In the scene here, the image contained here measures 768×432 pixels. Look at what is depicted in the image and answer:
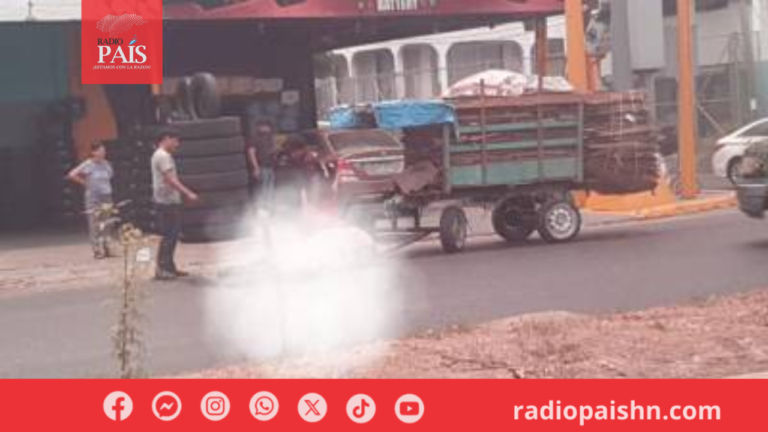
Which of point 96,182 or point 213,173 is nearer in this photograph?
point 213,173

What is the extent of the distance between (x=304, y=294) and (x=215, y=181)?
3.46 m

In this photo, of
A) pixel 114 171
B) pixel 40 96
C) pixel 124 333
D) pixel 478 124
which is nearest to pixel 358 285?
pixel 478 124

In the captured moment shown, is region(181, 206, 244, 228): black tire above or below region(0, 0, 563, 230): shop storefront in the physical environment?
below

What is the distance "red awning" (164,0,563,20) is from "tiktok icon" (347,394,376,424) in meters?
13.8

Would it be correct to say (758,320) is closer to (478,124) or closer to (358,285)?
(358,285)

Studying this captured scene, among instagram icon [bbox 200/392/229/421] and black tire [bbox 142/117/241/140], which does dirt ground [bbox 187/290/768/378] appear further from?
black tire [bbox 142/117/241/140]

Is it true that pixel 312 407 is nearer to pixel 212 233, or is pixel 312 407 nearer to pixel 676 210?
pixel 212 233

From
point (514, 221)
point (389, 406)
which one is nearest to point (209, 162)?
point (514, 221)

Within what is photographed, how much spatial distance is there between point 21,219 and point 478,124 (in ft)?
41.3

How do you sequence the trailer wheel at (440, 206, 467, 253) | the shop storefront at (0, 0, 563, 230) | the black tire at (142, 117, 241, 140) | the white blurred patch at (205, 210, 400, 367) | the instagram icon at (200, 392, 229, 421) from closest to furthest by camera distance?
the instagram icon at (200, 392, 229, 421) < the white blurred patch at (205, 210, 400, 367) < the black tire at (142, 117, 241, 140) < the trailer wheel at (440, 206, 467, 253) < the shop storefront at (0, 0, 563, 230)

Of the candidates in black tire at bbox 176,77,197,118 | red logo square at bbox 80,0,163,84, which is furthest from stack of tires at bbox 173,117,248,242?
red logo square at bbox 80,0,163,84

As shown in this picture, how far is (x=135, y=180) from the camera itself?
17.6 m

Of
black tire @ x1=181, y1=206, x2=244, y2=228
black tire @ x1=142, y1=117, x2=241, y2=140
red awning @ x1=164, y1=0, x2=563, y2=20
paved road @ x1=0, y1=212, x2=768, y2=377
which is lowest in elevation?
paved road @ x1=0, y1=212, x2=768, y2=377

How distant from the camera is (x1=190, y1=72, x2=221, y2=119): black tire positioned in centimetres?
1248
